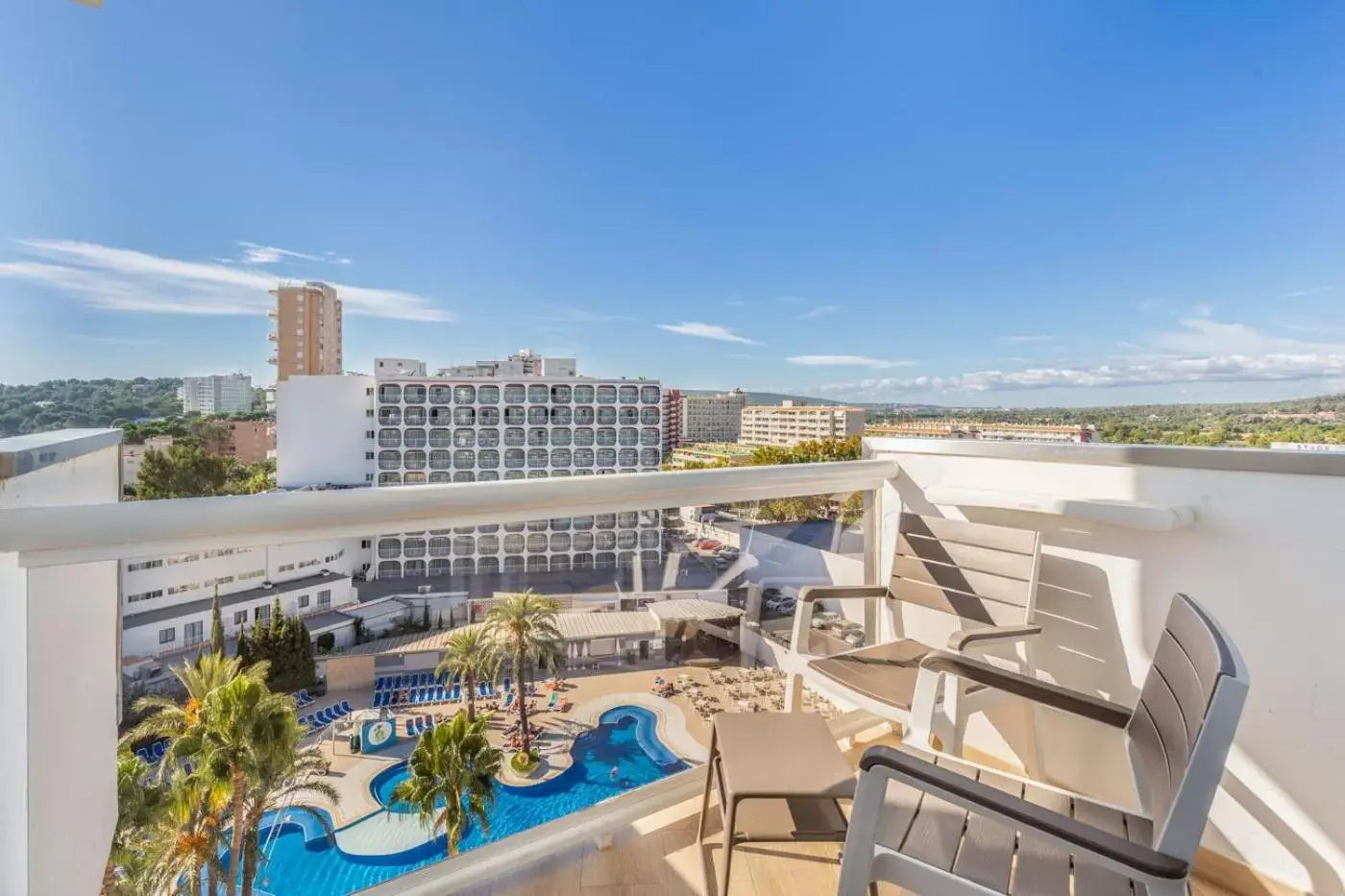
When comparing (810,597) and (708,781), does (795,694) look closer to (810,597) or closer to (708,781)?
(810,597)

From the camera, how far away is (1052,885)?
1.00 m

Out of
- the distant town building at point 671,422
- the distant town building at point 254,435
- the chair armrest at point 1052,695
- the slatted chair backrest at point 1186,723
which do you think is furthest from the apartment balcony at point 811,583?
the distant town building at point 671,422

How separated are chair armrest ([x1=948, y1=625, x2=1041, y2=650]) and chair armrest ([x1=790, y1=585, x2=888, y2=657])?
17.5 inches

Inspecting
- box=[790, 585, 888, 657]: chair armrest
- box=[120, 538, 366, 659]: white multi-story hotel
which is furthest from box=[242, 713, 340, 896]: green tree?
box=[790, 585, 888, 657]: chair armrest

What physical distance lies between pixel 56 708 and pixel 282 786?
46cm

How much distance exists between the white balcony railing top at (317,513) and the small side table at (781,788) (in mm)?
698

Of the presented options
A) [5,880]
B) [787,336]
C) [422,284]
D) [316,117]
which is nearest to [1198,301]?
[787,336]

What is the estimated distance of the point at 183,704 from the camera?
1329mm

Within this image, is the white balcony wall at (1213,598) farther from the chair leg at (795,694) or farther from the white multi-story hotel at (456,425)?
the white multi-story hotel at (456,425)

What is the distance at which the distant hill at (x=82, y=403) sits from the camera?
177 centimetres

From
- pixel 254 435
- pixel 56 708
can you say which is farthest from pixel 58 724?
pixel 254 435

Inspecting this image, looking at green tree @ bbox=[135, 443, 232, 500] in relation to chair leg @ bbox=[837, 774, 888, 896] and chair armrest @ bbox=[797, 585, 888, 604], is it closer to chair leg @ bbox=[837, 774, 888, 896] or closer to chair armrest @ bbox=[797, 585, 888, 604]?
chair leg @ bbox=[837, 774, 888, 896]

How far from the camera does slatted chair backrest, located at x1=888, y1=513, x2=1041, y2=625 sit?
2.04 m

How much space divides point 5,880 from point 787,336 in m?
28.0
